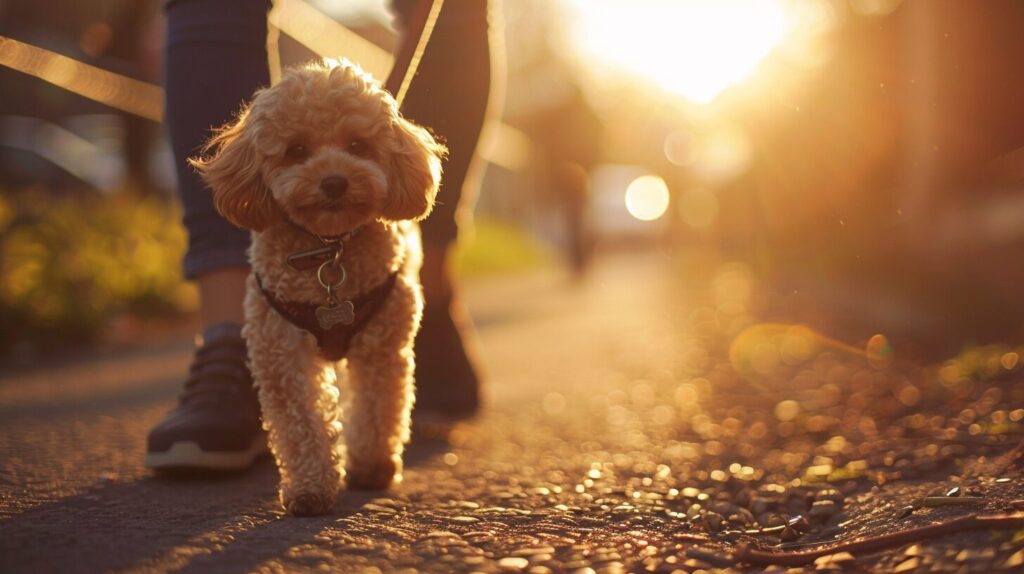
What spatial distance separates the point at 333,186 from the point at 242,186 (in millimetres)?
267

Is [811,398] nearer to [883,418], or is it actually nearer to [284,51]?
[883,418]

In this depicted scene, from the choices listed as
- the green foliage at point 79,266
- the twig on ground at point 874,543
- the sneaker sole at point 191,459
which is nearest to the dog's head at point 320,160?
the sneaker sole at point 191,459

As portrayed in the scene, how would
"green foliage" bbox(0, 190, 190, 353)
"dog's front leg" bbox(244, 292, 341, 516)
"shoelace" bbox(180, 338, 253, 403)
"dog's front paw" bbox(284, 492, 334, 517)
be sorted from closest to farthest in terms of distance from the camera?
1. "dog's front paw" bbox(284, 492, 334, 517)
2. "dog's front leg" bbox(244, 292, 341, 516)
3. "shoelace" bbox(180, 338, 253, 403)
4. "green foliage" bbox(0, 190, 190, 353)

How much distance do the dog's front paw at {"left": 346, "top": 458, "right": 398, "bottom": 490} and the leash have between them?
109 centimetres

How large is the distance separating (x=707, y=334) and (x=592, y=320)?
1519mm

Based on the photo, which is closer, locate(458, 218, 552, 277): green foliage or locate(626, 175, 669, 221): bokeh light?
locate(458, 218, 552, 277): green foliage

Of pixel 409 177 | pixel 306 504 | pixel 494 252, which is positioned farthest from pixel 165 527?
pixel 494 252

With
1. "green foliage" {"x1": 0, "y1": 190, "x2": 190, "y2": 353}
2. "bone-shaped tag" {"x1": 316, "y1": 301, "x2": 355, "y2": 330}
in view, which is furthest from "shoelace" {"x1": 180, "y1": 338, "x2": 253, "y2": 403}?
"green foliage" {"x1": 0, "y1": 190, "x2": 190, "y2": 353}

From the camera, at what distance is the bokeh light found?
2772cm

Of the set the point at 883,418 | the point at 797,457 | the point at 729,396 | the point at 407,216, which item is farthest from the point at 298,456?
the point at 729,396

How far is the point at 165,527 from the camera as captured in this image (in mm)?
2129

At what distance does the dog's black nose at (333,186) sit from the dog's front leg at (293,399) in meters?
0.38

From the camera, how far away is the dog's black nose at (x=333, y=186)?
241 centimetres

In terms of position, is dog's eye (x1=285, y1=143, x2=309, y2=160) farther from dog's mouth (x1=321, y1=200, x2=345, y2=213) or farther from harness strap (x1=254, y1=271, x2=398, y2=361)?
harness strap (x1=254, y1=271, x2=398, y2=361)
